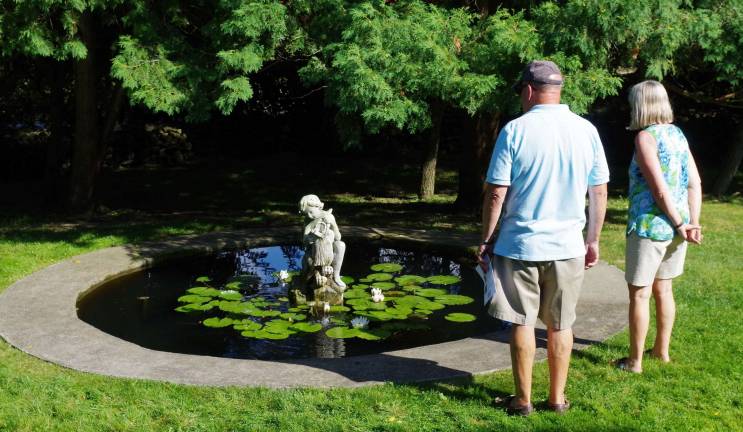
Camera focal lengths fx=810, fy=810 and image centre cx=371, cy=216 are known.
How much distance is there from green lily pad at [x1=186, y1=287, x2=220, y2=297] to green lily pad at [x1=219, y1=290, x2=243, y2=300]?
0.27 ft

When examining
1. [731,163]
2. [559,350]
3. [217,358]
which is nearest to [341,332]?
[217,358]

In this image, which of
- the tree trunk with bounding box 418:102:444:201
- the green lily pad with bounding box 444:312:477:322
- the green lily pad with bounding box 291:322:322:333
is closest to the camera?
the green lily pad with bounding box 291:322:322:333

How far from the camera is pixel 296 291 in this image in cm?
712

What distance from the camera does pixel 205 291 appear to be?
24.3 ft

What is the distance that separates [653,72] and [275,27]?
374cm

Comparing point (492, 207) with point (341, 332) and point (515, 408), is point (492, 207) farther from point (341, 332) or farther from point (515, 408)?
point (341, 332)

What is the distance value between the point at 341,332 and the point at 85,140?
258 inches

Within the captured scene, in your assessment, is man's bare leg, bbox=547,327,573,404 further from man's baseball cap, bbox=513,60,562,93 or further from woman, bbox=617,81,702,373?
man's baseball cap, bbox=513,60,562,93

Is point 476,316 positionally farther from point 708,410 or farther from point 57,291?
point 57,291

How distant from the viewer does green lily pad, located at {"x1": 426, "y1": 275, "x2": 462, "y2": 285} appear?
7719 mm

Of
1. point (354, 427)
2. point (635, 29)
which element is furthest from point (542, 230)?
point (635, 29)

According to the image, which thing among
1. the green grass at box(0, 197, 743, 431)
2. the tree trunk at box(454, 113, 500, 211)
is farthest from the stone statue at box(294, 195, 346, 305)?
the tree trunk at box(454, 113, 500, 211)

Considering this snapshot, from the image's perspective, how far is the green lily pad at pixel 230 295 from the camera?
7233 millimetres

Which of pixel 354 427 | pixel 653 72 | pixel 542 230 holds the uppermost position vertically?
pixel 653 72
